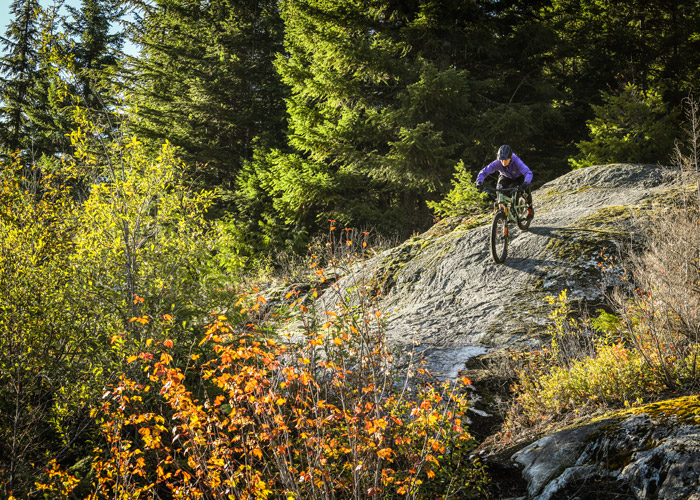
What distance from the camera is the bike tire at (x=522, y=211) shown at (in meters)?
8.66

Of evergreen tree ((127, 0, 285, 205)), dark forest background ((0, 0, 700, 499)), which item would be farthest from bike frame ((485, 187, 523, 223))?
evergreen tree ((127, 0, 285, 205))

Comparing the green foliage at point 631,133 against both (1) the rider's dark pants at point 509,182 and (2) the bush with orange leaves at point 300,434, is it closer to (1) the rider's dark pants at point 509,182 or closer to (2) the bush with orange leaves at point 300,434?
(1) the rider's dark pants at point 509,182

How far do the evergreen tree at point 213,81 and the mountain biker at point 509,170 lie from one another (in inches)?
454

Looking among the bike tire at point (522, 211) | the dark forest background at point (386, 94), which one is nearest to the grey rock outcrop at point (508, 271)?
the bike tire at point (522, 211)

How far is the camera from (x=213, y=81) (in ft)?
59.3

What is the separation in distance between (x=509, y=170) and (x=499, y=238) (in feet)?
4.38

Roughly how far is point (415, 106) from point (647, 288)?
32.3ft

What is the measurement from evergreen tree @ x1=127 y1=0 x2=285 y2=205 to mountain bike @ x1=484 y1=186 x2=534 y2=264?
11719 mm

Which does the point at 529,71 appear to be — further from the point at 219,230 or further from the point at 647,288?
the point at 219,230

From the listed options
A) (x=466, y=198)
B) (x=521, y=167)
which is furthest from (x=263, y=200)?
(x=521, y=167)

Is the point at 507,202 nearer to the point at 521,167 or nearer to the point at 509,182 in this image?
the point at 509,182

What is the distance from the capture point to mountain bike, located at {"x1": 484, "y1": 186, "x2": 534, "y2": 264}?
8234 mm

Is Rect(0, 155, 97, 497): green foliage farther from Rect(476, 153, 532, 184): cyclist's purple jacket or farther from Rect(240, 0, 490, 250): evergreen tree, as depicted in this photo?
Rect(240, 0, 490, 250): evergreen tree

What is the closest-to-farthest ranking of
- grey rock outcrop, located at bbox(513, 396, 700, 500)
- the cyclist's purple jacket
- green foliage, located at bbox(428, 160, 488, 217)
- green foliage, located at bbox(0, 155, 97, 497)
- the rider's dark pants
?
grey rock outcrop, located at bbox(513, 396, 700, 500) → green foliage, located at bbox(0, 155, 97, 497) → the cyclist's purple jacket → the rider's dark pants → green foliage, located at bbox(428, 160, 488, 217)
